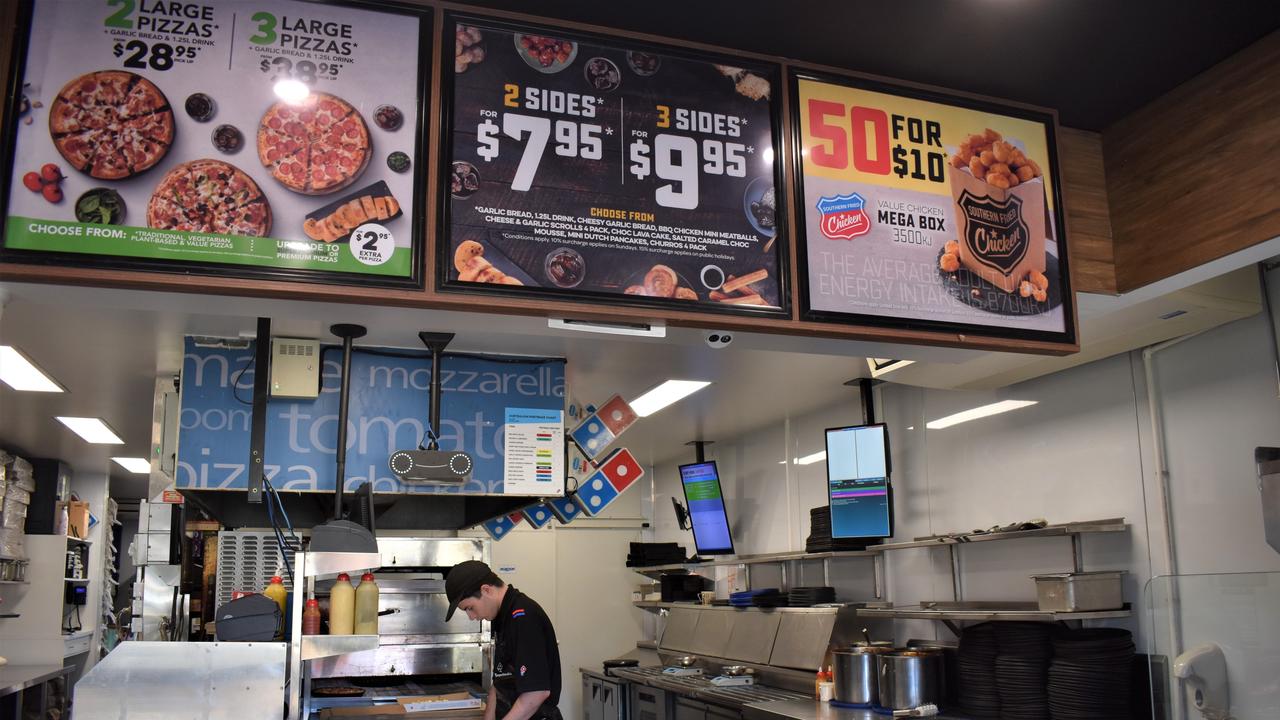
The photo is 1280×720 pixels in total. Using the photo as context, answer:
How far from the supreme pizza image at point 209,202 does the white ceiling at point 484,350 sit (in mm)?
202

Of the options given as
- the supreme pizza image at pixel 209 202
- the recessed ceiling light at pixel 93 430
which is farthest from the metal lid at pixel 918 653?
the recessed ceiling light at pixel 93 430

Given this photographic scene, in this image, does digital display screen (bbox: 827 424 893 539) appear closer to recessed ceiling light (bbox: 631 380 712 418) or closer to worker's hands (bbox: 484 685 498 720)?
recessed ceiling light (bbox: 631 380 712 418)

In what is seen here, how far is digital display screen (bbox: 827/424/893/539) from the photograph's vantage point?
6781 millimetres

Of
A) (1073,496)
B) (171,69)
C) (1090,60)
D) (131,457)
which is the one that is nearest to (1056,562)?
(1073,496)

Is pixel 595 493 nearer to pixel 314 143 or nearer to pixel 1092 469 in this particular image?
pixel 1092 469

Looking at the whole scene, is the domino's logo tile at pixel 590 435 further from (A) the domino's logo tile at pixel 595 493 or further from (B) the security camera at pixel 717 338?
(B) the security camera at pixel 717 338

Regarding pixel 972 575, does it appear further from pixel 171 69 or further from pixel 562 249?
pixel 171 69

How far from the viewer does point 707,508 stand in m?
9.52

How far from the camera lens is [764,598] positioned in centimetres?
787

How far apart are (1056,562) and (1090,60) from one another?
10.3 ft

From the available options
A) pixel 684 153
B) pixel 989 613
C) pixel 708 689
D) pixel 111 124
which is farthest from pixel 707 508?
pixel 111 124

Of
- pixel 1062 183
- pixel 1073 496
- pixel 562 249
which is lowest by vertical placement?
pixel 1073 496

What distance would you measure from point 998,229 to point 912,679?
3342 mm

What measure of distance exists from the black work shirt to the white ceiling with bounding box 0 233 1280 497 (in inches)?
51.5
